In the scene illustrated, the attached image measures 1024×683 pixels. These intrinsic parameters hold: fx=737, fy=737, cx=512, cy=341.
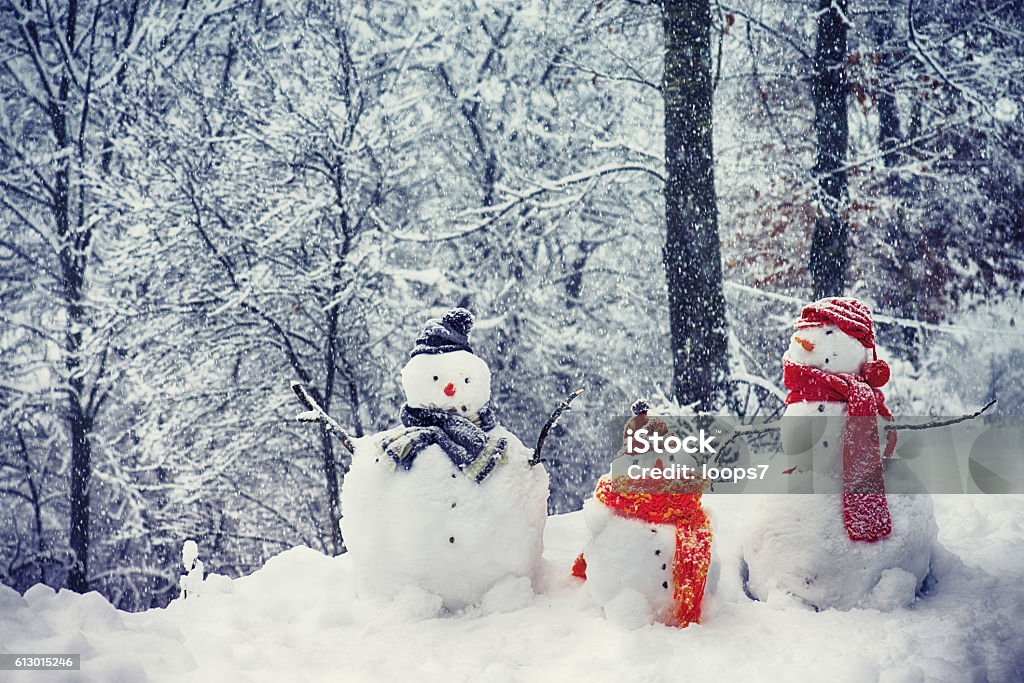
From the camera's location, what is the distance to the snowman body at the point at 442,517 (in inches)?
125

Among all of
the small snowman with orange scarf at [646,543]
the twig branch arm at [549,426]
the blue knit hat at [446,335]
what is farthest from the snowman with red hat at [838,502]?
the blue knit hat at [446,335]

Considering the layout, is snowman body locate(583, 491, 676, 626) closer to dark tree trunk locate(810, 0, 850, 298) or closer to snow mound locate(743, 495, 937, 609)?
snow mound locate(743, 495, 937, 609)

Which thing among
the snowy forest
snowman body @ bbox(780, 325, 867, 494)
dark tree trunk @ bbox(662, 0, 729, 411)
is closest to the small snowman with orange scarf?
snowman body @ bbox(780, 325, 867, 494)

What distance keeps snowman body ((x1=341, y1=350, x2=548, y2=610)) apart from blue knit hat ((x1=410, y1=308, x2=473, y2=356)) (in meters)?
0.08

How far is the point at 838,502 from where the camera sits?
3.08 meters

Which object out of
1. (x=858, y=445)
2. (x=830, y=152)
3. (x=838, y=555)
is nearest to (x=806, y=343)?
(x=858, y=445)

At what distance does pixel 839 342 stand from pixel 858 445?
0.46 meters

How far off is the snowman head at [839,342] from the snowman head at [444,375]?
1455mm

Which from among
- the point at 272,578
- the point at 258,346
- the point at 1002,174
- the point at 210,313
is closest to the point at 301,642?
the point at 272,578

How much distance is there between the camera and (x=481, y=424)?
137 inches

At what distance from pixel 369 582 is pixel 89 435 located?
6283 millimetres

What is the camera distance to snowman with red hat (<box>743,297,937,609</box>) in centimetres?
302

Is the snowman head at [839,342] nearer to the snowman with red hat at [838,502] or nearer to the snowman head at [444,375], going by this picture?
the snowman with red hat at [838,502]

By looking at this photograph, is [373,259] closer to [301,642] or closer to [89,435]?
[89,435]
